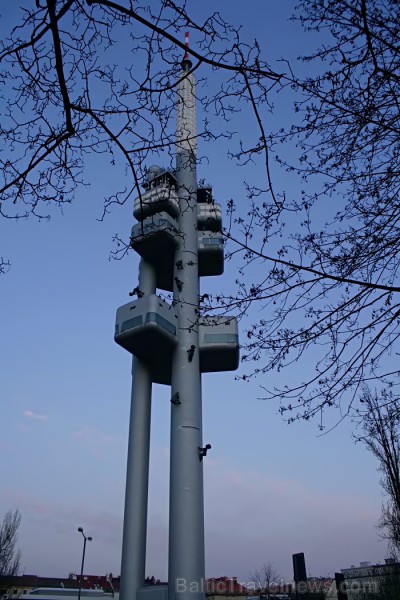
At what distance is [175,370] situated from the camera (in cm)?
3111

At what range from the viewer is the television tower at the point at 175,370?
25875 millimetres

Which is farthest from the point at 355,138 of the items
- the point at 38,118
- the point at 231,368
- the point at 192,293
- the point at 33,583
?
the point at 33,583

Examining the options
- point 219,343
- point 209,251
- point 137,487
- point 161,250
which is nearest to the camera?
point 137,487

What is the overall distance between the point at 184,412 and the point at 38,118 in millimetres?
24759

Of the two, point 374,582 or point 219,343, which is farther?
point 219,343

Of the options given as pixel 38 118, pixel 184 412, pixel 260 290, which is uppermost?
pixel 184 412

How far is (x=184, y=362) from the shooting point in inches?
1223

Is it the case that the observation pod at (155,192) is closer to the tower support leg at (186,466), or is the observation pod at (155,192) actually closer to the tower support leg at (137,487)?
the tower support leg at (186,466)

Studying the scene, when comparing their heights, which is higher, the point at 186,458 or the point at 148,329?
the point at 148,329

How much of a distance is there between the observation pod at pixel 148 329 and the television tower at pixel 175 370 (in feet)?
0.20

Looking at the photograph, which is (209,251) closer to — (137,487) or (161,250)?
(161,250)

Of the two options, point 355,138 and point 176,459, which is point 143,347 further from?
point 355,138

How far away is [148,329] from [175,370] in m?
2.86

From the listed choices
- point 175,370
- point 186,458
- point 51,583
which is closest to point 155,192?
point 186,458
